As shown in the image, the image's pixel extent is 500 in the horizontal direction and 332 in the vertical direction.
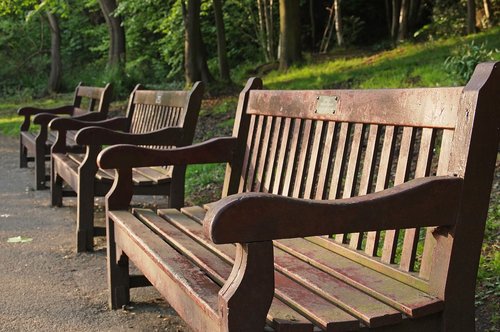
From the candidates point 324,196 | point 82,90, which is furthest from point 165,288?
point 82,90

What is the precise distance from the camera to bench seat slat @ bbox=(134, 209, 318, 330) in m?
2.00

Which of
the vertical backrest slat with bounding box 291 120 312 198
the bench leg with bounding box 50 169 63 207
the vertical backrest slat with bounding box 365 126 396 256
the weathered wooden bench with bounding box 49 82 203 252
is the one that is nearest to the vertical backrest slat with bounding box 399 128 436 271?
the vertical backrest slat with bounding box 365 126 396 256

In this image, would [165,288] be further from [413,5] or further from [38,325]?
[413,5]

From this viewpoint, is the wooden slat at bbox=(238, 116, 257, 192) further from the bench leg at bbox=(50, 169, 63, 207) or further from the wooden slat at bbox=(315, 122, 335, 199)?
the bench leg at bbox=(50, 169, 63, 207)

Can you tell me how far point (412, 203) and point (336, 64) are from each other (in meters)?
12.6

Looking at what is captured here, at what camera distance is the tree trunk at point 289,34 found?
15.7 meters

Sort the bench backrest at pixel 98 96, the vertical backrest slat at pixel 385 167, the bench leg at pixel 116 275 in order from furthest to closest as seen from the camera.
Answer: the bench backrest at pixel 98 96
the bench leg at pixel 116 275
the vertical backrest slat at pixel 385 167

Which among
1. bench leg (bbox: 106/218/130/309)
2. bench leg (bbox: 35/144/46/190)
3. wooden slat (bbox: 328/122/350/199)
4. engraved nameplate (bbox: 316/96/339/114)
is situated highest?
engraved nameplate (bbox: 316/96/339/114)

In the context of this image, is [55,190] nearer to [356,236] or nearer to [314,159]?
[314,159]

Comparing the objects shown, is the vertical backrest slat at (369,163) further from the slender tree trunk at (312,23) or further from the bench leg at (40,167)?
the slender tree trunk at (312,23)

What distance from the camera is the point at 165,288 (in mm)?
2635

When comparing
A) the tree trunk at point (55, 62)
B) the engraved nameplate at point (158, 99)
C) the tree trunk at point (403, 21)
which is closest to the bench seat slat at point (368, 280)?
the engraved nameplate at point (158, 99)

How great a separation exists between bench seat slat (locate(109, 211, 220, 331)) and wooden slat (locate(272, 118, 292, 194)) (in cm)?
69

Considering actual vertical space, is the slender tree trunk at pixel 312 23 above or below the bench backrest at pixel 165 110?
above
